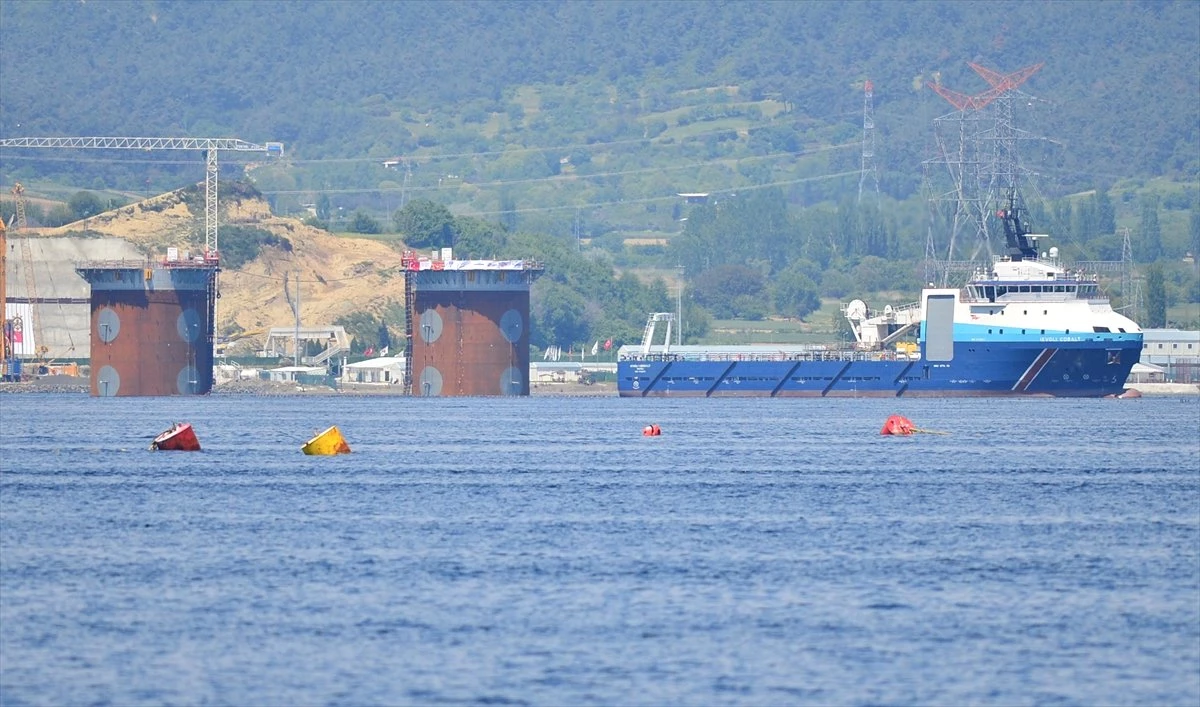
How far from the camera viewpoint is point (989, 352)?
11862cm

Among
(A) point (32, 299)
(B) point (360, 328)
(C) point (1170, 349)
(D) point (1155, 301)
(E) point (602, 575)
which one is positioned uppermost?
(A) point (32, 299)

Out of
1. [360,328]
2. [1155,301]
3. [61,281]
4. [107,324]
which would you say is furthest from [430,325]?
[1155,301]

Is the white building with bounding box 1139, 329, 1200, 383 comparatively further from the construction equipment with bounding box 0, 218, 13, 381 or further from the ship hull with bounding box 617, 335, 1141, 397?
the construction equipment with bounding box 0, 218, 13, 381

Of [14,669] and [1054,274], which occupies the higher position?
[1054,274]

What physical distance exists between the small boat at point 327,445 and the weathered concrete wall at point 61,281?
4050 inches

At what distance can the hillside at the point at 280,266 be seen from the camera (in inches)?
7190

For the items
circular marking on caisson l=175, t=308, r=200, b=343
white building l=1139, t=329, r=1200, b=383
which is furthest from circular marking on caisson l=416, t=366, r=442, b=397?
white building l=1139, t=329, r=1200, b=383

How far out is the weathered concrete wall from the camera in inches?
6777

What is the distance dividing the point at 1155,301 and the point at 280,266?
3178 inches

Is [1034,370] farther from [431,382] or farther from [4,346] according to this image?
Answer: [4,346]

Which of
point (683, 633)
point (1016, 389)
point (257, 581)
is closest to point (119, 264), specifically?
point (1016, 389)

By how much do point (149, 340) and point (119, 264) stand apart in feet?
16.9

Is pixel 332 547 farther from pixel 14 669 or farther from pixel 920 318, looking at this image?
pixel 920 318

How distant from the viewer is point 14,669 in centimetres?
2977
